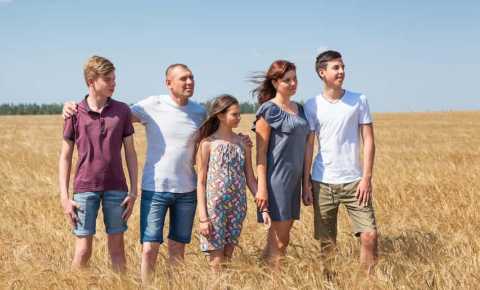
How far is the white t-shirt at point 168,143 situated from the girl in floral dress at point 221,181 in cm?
10

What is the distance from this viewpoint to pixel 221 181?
335 cm

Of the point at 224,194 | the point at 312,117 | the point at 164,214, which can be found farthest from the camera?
the point at 312,117

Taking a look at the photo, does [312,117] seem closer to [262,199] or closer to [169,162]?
[262,199]

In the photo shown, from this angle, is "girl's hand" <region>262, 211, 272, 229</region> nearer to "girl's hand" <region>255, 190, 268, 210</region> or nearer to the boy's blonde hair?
"girl's hand" <region>255, 190, 268, 210</region>

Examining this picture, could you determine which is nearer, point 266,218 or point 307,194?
point 266,218

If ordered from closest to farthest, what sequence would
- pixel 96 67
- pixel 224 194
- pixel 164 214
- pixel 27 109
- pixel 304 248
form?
pixel 96 67, pixel 224 194, pixel 164 214, pixel 304 248, pixel 27 109

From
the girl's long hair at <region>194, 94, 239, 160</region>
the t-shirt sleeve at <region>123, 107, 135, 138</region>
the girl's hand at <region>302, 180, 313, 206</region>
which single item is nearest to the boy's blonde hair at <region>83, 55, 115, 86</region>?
the t-shirt sleeve at <region>123, 107, 135, 138</region>

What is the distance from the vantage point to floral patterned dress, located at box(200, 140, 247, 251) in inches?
132

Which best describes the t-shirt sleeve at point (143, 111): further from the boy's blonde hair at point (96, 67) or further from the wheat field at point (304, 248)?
the wheat field at point (304, 248)

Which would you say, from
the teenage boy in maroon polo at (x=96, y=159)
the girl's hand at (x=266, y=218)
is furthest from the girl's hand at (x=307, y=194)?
the teenage boy in maroon polo at (x=96, y=159)

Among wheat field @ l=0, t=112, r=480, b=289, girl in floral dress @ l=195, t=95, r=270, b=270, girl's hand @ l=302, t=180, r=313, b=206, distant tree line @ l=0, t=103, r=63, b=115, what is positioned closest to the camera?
wheat field @ l=0, t=112, r=480, b=289

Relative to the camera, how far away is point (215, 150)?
11.1 feet

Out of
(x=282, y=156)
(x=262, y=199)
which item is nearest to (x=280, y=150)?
(x=282, y=156)

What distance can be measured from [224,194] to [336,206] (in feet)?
2.60
